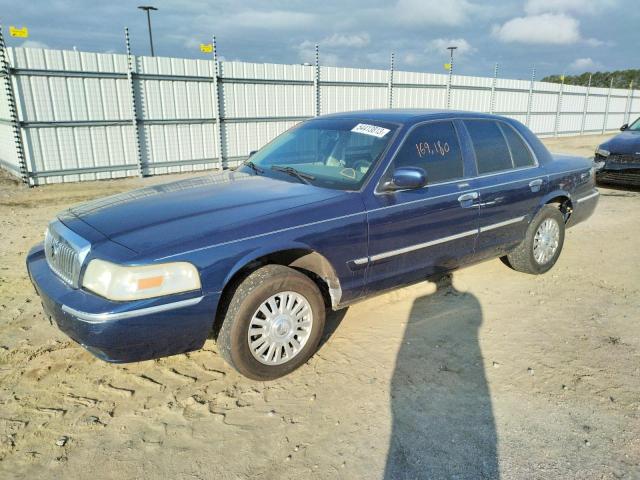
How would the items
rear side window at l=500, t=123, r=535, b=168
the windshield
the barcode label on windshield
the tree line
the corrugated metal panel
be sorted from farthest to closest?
1. the tree line
2. the corrugated metal panel
3. rear side window at l=500, t=123, r=535, b=168
4. the barcode label on windshield
5. the windshield

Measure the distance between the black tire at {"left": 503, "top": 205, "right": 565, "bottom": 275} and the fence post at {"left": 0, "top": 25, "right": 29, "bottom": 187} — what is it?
372 inches

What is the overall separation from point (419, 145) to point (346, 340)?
5.44ft

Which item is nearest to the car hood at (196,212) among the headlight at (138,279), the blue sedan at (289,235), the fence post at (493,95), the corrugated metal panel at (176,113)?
the blue sedan at (289,235)

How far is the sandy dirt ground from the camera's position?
246 centimetres

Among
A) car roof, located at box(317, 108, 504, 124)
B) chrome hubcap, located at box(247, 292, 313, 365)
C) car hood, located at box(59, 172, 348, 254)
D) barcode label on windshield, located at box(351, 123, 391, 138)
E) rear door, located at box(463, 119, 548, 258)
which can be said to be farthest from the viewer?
rear door, located at box(463, 119, 548, 258)

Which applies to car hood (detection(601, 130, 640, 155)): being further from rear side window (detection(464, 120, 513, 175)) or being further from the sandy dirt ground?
rear side window (detection(464, 120, 513, 175))

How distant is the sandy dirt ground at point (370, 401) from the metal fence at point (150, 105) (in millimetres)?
6742

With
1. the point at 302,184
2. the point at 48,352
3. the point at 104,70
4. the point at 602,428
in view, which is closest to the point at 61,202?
the point at 104,70

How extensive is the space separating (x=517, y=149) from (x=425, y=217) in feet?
5.49

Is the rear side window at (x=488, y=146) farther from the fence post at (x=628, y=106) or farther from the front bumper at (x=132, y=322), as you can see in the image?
the fence post at (x=628, y=106)

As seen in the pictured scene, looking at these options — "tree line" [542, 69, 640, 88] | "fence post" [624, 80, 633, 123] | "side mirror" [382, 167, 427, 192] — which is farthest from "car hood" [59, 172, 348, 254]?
"tree line" [542, 69, 640, 88]

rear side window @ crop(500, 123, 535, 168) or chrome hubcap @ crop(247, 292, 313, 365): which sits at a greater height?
rear side window @ crop(500, 123, 535, 168)

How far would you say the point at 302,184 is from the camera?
3621 millimetres

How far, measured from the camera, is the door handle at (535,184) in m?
4.65
